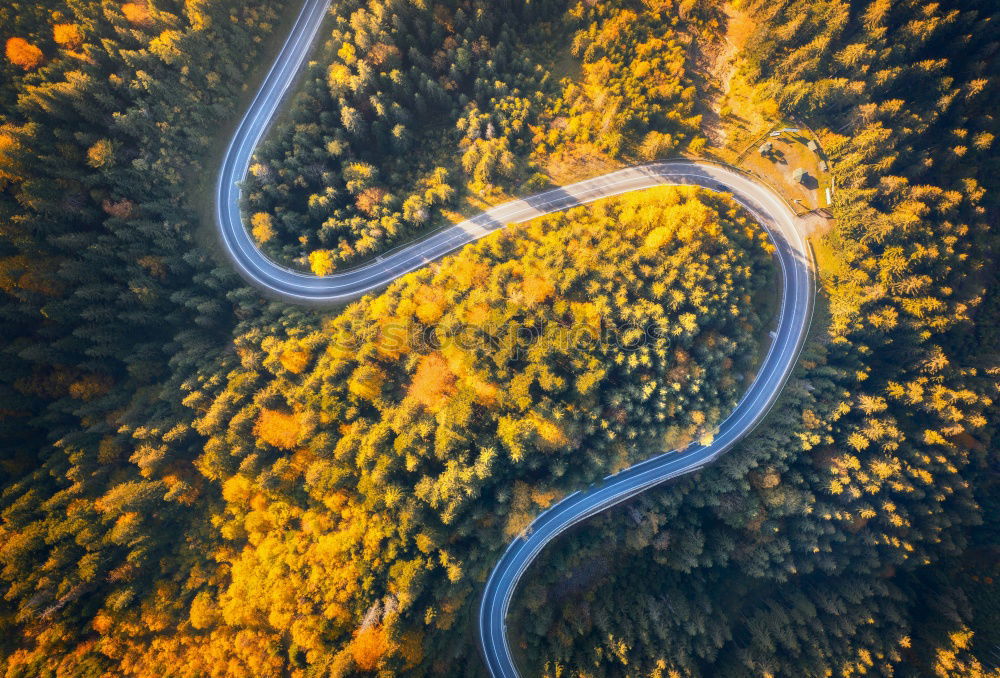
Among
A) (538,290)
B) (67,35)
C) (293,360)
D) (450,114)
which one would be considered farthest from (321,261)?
(67,35)

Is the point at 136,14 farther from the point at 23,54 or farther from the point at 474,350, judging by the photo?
the point at 474,350

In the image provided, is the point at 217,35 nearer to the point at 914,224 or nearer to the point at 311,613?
the point at 311,613

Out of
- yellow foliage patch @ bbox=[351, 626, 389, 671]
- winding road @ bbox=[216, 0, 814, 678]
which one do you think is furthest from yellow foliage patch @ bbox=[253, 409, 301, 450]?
yellow foliage patch @ bbox=[351, 626, 389, 671]

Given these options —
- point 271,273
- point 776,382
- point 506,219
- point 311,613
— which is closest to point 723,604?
point 776,382

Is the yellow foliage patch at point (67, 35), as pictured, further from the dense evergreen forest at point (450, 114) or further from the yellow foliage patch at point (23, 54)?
the dense evergreen forest at point (450, 114)

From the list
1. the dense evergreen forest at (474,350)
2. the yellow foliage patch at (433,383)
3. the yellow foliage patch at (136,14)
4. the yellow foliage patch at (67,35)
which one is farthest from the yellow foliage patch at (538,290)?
the yellow foliage patch at (67,35)

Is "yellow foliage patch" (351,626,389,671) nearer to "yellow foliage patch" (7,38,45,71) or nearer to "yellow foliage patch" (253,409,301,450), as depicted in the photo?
"yellow foliage patch" (253,409,301,450)
